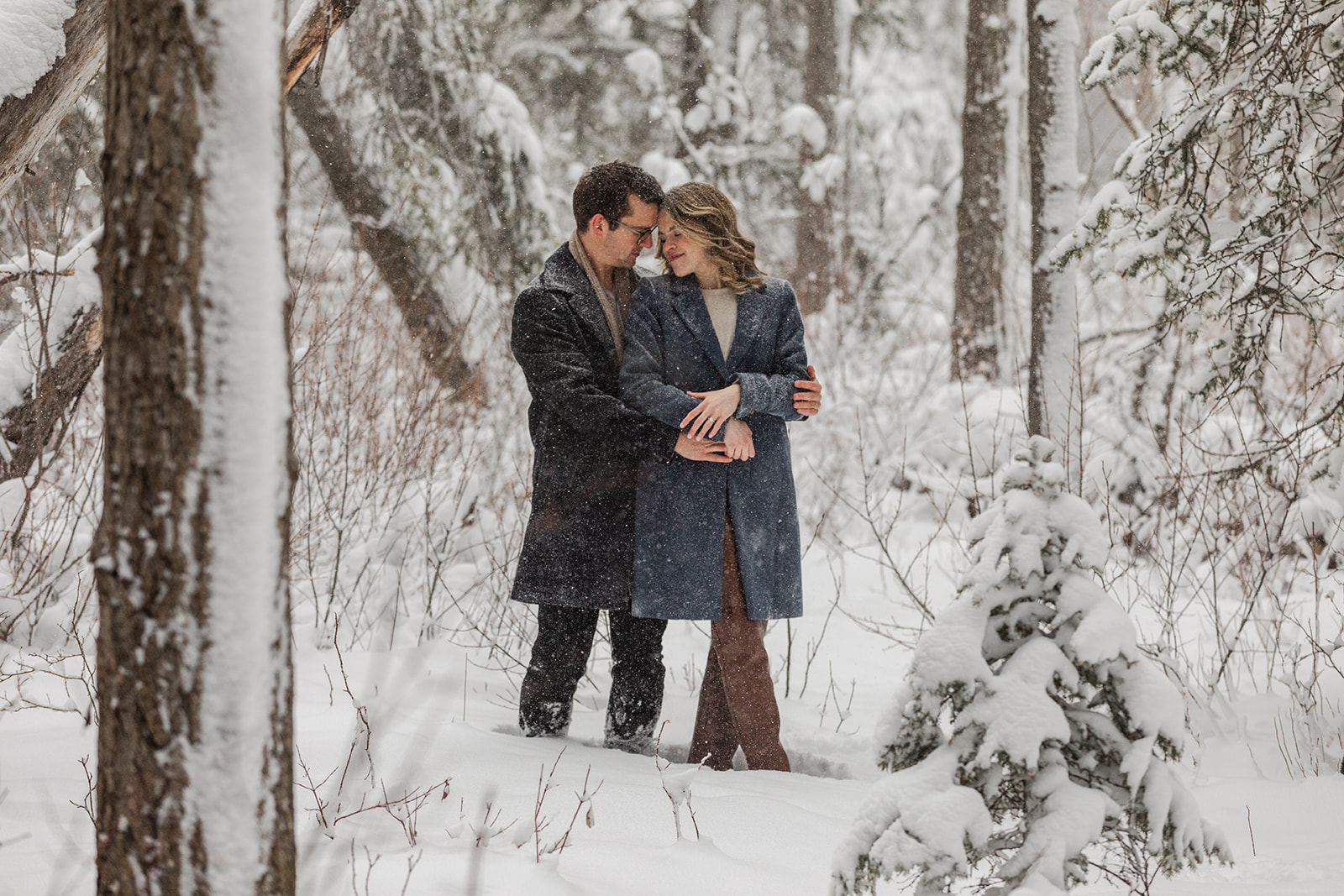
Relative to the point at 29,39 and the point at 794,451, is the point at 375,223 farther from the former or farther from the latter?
the point at 29,39

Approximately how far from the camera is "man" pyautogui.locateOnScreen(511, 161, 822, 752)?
322cm

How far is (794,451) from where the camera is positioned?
26.7ft

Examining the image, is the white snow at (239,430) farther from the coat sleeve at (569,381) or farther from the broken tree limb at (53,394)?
the broken tree limb at (53,394)

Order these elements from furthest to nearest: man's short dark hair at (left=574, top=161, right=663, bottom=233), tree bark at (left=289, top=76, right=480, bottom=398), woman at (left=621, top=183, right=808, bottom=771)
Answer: tree bark at (left=289, top=76, right=480, bottom=398) → man's short dark hair at (left=574, top=161, right=663, bottom=233) → woman at (left=621, top=183, right=808, bottom=771)

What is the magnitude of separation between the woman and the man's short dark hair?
0.42 ft

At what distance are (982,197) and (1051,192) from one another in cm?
320

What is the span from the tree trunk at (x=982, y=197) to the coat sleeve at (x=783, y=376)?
5.53 meters

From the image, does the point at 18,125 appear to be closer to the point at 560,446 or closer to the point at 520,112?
the point at 560,446

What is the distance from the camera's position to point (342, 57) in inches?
291

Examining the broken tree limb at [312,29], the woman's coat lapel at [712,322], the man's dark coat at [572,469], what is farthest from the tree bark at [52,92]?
the woman's coat lapel at [712,322]

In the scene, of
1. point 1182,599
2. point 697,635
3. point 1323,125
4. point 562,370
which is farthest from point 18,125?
point 1182,599

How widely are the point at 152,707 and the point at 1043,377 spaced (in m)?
4.93

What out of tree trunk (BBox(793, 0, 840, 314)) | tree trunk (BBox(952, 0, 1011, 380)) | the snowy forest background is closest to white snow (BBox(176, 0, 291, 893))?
the snowy forest background

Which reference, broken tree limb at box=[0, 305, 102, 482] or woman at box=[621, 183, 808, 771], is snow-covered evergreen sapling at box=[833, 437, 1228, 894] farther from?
broken tree limb at box=[0, 305, 102, 482]
